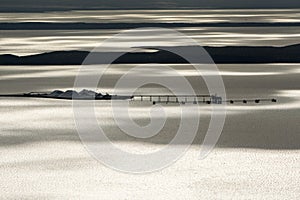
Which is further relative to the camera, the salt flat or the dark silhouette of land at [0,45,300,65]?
the dark silhouette of land at [0,45,300,65]

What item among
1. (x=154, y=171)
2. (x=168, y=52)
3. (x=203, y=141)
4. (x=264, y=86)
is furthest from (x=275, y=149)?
(x=168, y=52)

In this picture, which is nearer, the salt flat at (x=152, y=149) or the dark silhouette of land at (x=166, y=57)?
the salt flat at (x=152, y=149)

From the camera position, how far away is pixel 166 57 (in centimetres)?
4719

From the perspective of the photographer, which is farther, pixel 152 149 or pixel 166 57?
pixel 166 57

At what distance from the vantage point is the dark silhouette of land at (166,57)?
45188 millimetres

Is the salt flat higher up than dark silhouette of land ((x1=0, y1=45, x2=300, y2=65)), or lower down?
higher up

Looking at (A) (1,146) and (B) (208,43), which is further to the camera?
(B) (208,43)

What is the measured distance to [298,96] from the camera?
29.5 meters

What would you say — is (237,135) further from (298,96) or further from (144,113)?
(298,96)

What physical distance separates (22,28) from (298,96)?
6306 cm

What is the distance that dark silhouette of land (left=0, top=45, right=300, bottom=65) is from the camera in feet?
148

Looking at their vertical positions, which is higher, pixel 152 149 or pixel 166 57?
pixel 152 149

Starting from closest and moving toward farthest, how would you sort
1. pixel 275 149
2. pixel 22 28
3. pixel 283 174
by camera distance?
pixel 283 174
pixel 275 149
pixel 22 28

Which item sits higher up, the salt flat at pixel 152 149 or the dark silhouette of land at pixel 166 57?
the salt flat at pixel 152 149
